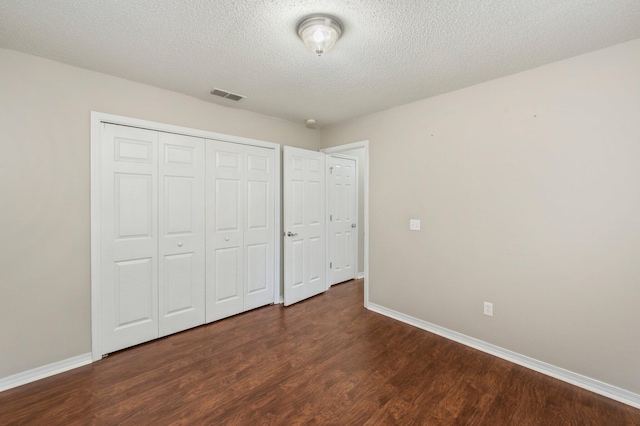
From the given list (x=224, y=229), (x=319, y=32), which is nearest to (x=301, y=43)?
(x=319, y=32)

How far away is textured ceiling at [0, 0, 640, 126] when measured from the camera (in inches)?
61.5

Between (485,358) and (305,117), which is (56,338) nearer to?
(305,117)

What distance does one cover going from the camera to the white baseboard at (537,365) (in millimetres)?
1889

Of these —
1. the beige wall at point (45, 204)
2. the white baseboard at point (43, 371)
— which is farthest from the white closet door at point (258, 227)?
the white baseboard at point (43, 371)

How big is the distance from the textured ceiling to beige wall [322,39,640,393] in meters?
0.30

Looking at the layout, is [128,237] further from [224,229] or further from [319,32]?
→ [319,32]

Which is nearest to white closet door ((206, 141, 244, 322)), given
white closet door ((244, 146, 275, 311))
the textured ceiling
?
white closet door ((244, 146, 275, 311))

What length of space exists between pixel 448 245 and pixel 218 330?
8.53ft

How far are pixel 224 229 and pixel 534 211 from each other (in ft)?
10.0

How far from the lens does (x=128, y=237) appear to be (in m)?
2.52

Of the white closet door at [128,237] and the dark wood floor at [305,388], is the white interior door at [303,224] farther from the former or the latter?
the white closet door at [128,237]

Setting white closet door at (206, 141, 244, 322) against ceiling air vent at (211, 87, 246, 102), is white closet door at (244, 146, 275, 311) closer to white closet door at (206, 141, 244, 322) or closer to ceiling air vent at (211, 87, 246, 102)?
white closet door at (206, 141, 244, 322)

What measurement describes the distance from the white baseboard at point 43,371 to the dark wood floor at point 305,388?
63mm

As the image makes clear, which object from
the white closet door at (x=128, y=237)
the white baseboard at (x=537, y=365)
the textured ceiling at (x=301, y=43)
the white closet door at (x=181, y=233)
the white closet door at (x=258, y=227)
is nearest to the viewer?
the textured ceiling at (x=301, y=43)
